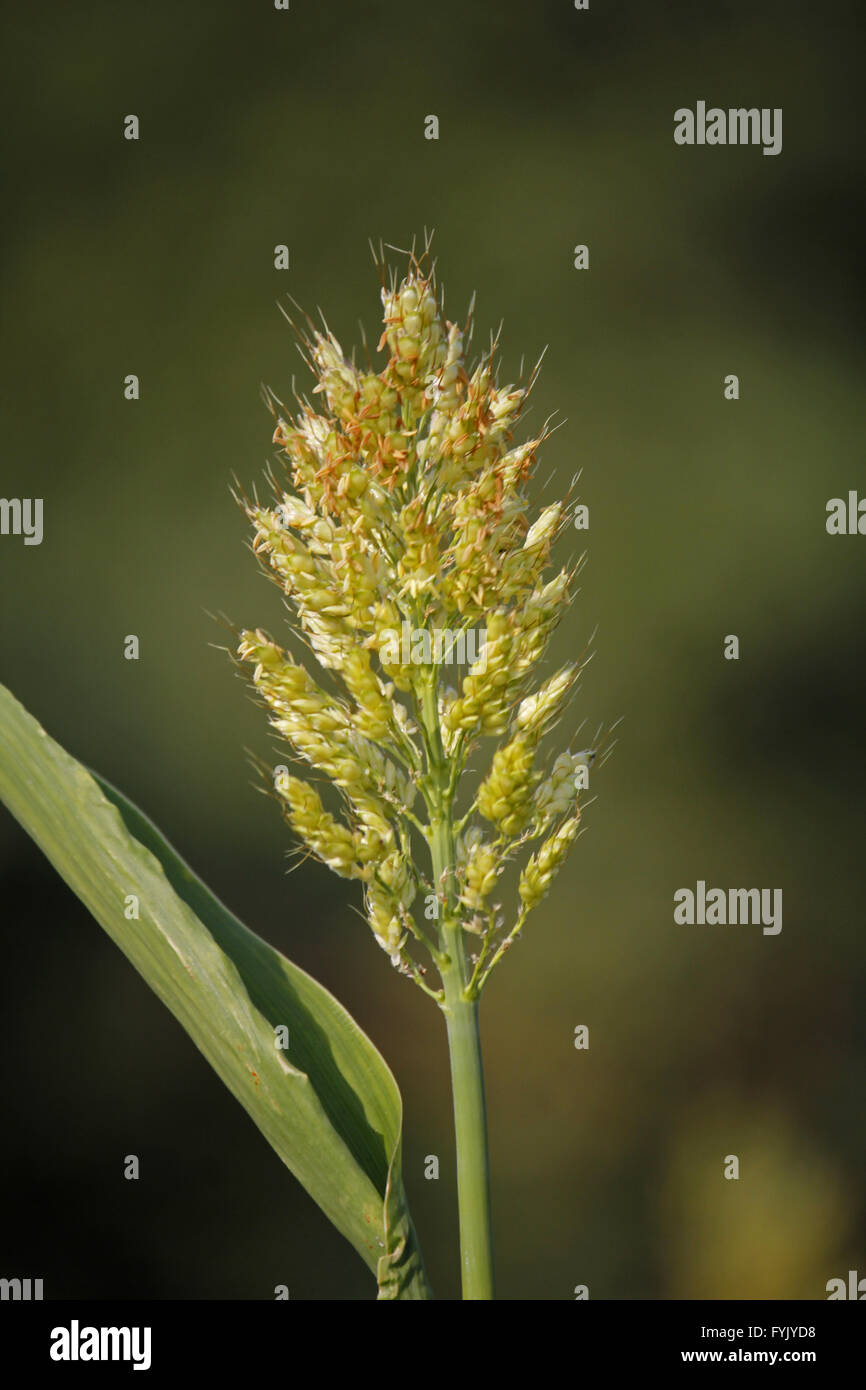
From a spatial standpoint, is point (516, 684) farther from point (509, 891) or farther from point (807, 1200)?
point (807, 1200)

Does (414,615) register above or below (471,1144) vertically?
above

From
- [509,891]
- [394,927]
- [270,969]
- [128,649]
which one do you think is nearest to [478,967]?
[394,927]

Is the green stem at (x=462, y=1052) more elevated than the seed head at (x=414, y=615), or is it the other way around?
the seed head at (x=414, y=615)

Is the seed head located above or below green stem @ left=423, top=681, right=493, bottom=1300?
above

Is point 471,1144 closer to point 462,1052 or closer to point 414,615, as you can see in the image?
point 462,1052

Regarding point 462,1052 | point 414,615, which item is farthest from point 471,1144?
point 414,615
